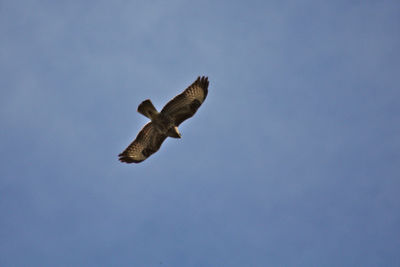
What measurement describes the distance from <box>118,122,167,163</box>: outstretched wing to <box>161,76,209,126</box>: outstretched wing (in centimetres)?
88

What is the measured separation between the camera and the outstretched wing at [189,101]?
11432 millimetres

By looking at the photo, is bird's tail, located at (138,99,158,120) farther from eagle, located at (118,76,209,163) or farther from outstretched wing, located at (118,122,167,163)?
outstretched wing, located at (118,122,167,163)

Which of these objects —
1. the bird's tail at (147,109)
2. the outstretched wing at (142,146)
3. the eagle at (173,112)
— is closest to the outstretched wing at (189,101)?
the eagle at (173,112)

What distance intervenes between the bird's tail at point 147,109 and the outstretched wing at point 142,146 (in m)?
0.83

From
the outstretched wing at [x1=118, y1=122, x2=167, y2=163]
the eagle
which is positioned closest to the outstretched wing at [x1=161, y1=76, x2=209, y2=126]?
the eagle

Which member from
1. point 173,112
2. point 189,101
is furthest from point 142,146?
point 189,101

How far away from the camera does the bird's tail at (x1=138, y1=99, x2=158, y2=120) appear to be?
36.2 ft

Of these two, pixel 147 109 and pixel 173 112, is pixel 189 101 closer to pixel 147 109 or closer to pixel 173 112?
pixel 173 112

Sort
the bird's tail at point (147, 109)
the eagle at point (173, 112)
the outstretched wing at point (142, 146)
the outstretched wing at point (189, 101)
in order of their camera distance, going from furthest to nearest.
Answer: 1. the outstretched wing at point (142, 146)
2. the outstretched wing at point (189, 101)
3. the eagle at point (173, 112)
4. the bird's tail at point (147, 109)

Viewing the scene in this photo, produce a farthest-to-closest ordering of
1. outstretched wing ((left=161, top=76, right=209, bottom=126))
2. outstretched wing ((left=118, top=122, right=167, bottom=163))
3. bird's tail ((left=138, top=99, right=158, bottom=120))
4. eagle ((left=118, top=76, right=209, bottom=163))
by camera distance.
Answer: outstretched wing ((left=118, top=122, right=167, bottom=163)) → outstretched wing ((left=161, top=76, right=209, bottom=126)) → eagle ((left=118, top=76, right=209, bottom=163)) → bird's tail ((left=138, top=99, right=158, bottom=120))

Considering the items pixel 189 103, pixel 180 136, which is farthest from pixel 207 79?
pixel 180 136

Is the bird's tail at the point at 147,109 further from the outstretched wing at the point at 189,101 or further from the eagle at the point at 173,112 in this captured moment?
the outstretched wing at the point at 189,101

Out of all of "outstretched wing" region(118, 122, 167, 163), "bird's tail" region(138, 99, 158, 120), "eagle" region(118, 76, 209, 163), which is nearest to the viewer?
"bird's tail" region(138, 99, 158, 120)

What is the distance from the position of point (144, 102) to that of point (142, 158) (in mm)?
2111
